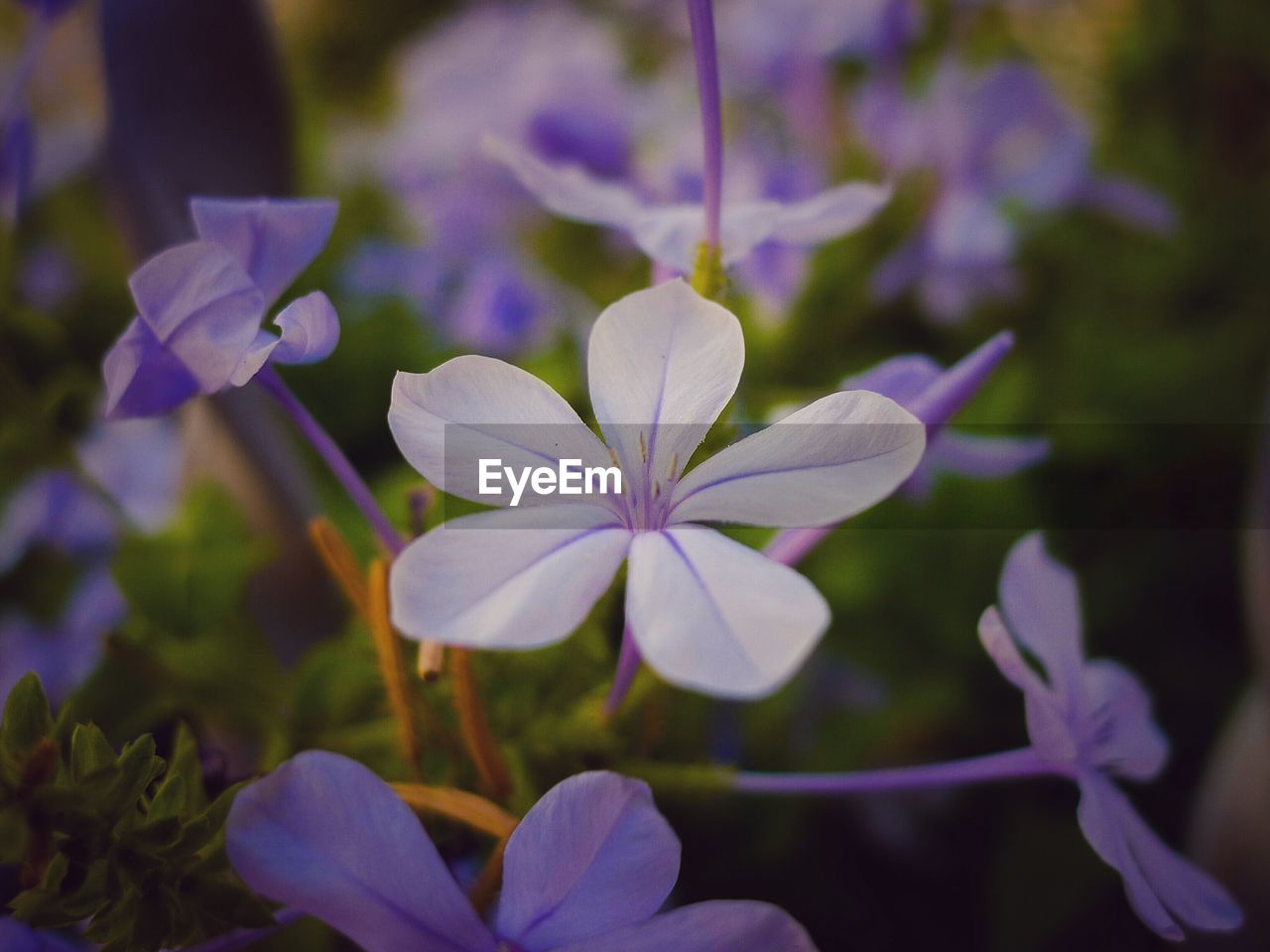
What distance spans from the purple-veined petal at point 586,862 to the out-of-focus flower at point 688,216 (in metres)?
0.19

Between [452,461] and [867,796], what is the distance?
1.93 feet

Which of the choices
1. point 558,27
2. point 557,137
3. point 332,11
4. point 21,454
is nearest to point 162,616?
point 21,454

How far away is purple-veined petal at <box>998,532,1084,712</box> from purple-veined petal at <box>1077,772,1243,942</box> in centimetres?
4

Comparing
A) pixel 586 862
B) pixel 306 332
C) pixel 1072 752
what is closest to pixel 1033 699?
pixel 1072 752

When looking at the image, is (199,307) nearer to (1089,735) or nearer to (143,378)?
(143,378)

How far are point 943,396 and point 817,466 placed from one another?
0.22 ft

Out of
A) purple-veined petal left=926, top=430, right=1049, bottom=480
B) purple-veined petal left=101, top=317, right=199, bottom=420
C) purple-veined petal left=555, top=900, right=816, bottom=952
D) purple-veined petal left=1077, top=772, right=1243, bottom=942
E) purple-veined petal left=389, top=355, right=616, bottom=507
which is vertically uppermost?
purple-veined petal left=101, top=317, right=199, bottom=420

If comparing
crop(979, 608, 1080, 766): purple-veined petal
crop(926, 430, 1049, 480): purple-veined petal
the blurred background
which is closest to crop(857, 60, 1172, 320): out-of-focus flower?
the blurred background

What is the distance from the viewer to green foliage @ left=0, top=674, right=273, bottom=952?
0.25 meters

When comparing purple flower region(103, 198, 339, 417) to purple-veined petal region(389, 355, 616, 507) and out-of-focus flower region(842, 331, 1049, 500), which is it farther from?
out-of-focus flower region(842, 331, 1049, 500)

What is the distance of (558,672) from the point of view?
381 mm

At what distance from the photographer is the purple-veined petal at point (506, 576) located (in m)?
0.23

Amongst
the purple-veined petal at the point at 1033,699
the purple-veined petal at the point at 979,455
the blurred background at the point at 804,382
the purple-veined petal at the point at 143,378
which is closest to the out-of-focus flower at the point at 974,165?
the blurred background at the point at 804,382

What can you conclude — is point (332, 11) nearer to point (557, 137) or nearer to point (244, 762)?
point (557, 137)
